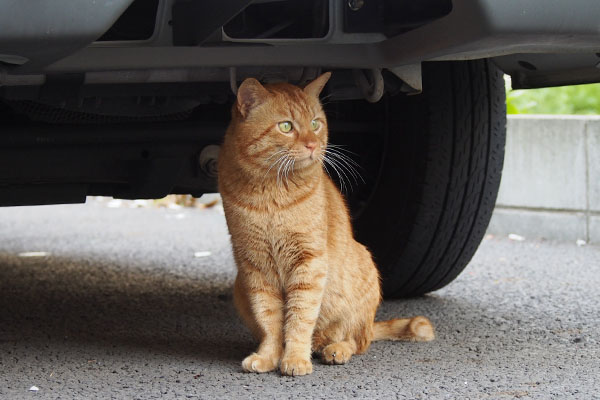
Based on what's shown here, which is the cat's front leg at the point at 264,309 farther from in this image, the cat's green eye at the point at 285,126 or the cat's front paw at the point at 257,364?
the cat's green eye at the point at 285,126

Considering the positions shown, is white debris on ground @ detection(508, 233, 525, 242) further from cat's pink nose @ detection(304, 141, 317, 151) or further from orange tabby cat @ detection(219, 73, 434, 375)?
cat's pink nose @ detection(304, 141, 317, 151)

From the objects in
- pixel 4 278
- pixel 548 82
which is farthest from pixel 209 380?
pixel 4 278

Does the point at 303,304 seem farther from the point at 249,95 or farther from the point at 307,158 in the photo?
the point at 249,95

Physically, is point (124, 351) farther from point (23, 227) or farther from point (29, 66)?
point (23, 227)

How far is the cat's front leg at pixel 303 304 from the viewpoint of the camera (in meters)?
2.51

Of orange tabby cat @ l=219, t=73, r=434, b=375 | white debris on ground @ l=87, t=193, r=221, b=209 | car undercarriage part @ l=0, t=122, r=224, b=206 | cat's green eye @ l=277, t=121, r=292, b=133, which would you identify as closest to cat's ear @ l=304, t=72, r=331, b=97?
orange tabby cat @ l=219, t=73, r=434, b=375

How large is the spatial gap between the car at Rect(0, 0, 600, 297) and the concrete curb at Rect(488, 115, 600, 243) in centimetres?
211

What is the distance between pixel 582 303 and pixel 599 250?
5.22 feet

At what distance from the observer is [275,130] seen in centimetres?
250

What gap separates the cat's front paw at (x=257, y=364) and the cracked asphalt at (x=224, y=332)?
30mm

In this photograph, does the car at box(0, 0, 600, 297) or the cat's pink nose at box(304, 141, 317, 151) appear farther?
the cat's pink nose at box(304, 141, 317, 151)

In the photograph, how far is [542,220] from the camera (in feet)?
17.6

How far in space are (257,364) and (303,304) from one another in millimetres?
222

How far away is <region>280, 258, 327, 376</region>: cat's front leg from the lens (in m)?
2.51
